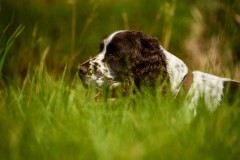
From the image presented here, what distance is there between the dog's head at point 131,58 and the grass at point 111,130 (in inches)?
42.1

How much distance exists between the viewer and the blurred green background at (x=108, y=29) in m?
5.16

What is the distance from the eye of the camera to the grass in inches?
96.1

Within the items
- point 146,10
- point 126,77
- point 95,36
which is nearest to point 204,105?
point 126,77

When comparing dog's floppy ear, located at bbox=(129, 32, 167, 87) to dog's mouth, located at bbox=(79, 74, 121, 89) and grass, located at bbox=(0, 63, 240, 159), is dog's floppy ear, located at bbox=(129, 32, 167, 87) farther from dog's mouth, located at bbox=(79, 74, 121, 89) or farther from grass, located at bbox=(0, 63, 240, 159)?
grass, located at bbox=(0, 63, 240, 159)

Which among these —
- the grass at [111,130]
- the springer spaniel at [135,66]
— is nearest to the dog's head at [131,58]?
the springer spaniel at [135,66]

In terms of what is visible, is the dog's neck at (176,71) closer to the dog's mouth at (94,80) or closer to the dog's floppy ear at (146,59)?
the dog's floppy ear at (146,59)

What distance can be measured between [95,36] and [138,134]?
20.2 feet

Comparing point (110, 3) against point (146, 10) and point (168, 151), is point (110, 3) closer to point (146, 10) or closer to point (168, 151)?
point (146, 10)

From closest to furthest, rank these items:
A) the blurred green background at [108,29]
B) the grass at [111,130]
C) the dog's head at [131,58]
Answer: the grass at [111,130], the dog's head at [131,58], the blurred green background at [108,29]

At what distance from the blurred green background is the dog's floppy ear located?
15.4 inches

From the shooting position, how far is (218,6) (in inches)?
241

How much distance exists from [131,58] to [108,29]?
182 inches

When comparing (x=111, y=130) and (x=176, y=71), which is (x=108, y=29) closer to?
(x=176, y=71)

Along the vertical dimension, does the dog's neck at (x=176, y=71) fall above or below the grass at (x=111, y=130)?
above
